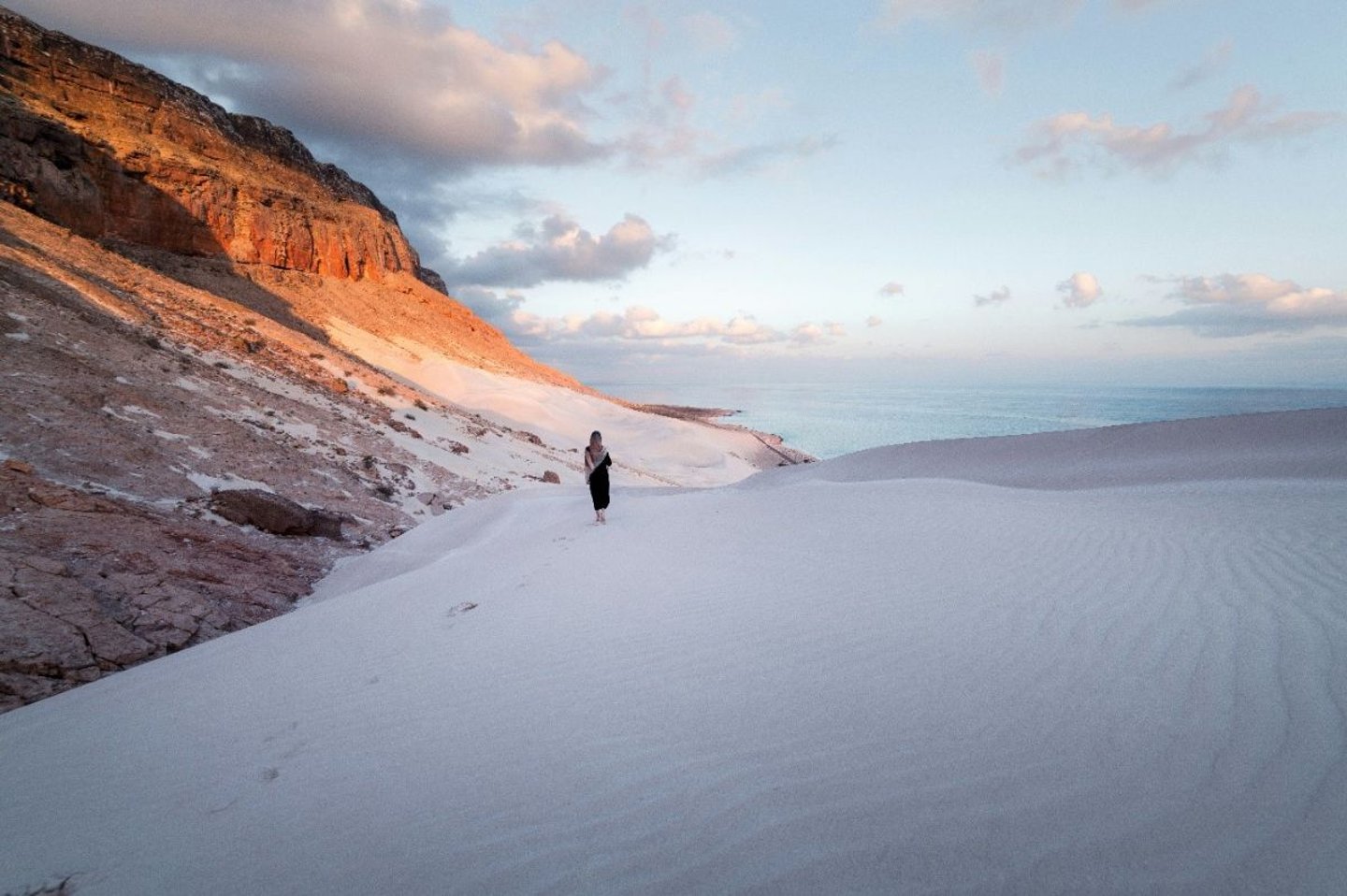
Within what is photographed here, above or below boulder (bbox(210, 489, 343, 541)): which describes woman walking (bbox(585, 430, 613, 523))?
above

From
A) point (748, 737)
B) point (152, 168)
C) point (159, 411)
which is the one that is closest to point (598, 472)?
point (748, 737)

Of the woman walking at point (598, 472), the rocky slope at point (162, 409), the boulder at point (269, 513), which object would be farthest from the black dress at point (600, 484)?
the boulder at point (269, 513)

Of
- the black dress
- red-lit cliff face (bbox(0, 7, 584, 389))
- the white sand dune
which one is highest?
red-lit cliff face (bbox(0, 7, 584, 389))

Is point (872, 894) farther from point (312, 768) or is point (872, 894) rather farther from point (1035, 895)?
point (312, 768)

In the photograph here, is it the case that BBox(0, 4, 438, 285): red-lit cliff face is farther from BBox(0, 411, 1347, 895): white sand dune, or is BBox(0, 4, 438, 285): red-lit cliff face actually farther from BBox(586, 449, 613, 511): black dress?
BBox(0, 411, 1347, 895): white sand dune

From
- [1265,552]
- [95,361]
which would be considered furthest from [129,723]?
[95,361]

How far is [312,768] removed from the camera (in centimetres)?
251

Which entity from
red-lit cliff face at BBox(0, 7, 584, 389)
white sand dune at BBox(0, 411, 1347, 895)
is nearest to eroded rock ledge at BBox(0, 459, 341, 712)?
white sand dune at BBox(0, 411, 1347, 895)

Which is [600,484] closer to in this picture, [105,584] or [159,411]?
[105,584]

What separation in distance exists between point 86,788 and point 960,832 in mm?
3504

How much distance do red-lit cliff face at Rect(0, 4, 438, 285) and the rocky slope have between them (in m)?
0.12

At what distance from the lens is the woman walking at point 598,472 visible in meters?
7.28

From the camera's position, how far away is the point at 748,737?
8.05 feet

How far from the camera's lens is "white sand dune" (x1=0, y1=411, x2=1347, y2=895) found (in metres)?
1.82
